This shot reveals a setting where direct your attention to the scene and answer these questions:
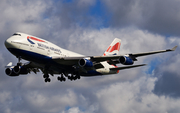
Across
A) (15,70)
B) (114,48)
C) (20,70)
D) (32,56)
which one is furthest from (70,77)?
(114,48)

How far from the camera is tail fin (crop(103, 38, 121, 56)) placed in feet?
214

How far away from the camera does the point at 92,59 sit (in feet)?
166

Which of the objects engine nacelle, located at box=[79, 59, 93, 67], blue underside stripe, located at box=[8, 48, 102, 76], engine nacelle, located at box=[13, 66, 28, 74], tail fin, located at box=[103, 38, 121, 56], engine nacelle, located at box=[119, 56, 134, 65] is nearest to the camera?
blue underside stripe, located at box=[8, 48, 102, 76]

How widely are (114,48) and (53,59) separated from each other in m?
21.2

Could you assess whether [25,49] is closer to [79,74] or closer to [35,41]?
[35,41]

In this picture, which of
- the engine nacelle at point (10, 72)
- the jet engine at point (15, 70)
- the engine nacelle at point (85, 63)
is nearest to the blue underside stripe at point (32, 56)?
the engine nacelle at point (85, 63)

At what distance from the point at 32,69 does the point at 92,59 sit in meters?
15.7

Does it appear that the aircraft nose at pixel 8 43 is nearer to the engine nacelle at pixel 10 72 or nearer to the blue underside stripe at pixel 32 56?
the blue underside stripe at pixel 32 56

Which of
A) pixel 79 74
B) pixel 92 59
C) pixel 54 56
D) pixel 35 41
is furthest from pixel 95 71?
pixel 35 41

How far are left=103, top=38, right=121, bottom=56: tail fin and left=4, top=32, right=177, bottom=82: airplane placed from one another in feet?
19.1

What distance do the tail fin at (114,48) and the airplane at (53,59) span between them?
581cm

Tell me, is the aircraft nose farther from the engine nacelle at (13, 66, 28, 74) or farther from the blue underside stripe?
the engine nacelle at (13, 66, 28, 74)

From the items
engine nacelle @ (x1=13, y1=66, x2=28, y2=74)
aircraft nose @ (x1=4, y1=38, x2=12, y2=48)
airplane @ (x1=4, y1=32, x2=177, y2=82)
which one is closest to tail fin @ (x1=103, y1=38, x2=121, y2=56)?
airplane @ (x1=4, y1=32, x2=177, y2=82)

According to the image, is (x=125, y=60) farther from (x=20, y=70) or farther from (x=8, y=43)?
(x=20, y=70)
